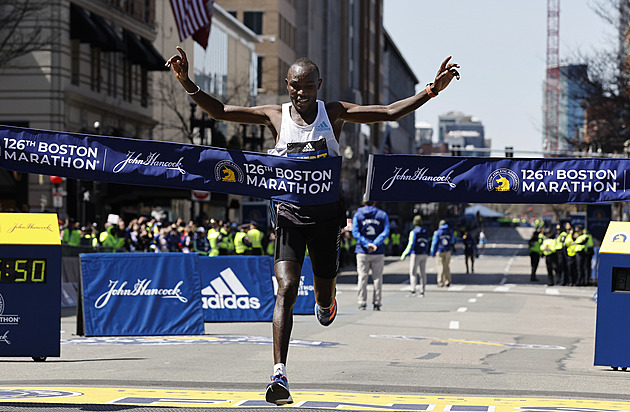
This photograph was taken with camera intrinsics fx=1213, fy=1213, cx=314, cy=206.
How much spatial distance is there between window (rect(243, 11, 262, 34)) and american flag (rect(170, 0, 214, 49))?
3303 cm

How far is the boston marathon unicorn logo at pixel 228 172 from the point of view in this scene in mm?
8047

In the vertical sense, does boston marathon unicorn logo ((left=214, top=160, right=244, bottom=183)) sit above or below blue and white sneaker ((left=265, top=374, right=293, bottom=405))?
above

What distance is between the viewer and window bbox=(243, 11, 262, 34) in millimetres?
86438

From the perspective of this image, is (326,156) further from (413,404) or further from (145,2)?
(145,2)

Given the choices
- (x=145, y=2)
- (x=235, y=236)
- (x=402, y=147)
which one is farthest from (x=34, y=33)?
(x=402, y=147)

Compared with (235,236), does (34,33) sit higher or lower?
higher

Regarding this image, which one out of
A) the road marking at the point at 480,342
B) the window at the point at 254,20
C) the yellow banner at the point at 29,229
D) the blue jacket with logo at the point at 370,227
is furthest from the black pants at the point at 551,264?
the window at the point at 254,20

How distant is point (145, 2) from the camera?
5159cm

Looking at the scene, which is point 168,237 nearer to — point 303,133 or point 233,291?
point 233,291

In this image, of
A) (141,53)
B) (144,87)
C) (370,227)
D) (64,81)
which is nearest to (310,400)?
(370,227)

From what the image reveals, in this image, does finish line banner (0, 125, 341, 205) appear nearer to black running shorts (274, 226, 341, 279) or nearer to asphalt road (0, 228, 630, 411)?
black running shorts (274, 226, 341, 279)

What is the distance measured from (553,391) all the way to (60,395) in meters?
3.67

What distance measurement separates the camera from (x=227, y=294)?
18203 mm

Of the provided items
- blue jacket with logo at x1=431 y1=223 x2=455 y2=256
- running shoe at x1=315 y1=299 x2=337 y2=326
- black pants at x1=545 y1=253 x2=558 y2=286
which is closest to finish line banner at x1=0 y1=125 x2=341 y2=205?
A: running shoe at x1=315 y1=299 x2=337 y2=326
